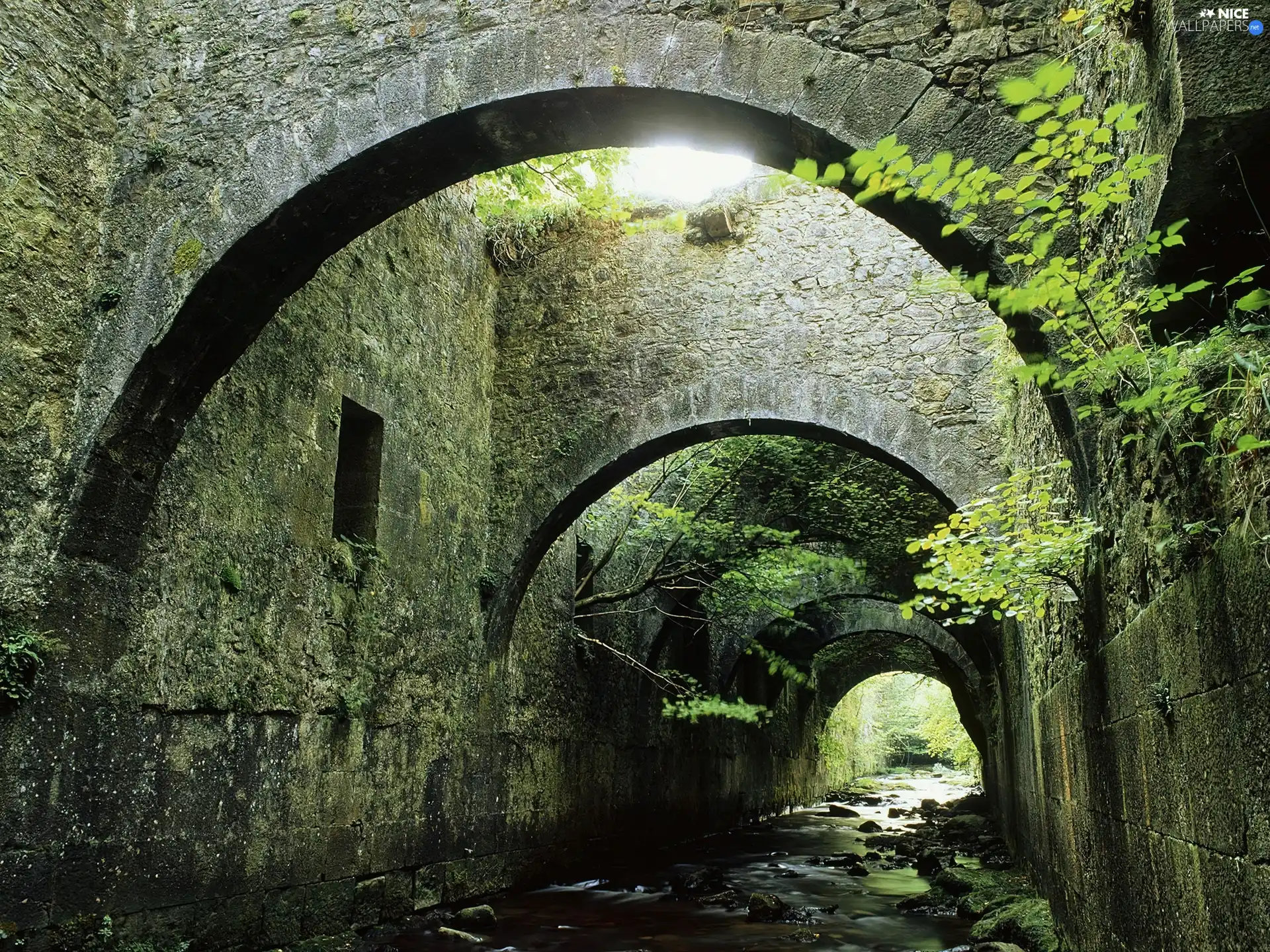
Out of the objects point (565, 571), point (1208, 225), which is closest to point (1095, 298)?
point (1208, 225)

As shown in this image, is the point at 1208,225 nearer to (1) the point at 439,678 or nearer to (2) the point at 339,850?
(2) the point at 339,850

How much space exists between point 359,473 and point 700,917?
4.50 meters

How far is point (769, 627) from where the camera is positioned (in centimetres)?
1511

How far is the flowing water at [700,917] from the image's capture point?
6348mm

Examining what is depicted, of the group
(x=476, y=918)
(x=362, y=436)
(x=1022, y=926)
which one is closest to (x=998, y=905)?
(x=1022, y=926)

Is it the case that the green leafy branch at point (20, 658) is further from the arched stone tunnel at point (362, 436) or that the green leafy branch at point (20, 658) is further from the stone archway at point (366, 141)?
the stone archway at point (366, 141)

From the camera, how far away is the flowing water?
20.8 ft

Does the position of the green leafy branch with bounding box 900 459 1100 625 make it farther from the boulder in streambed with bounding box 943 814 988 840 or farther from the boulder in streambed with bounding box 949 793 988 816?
the boulder in streambed with bounding box 949 793 988 816

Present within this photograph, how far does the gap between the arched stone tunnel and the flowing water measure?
0.61 m

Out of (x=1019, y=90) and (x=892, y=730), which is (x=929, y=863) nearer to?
(x=1019, y=90)

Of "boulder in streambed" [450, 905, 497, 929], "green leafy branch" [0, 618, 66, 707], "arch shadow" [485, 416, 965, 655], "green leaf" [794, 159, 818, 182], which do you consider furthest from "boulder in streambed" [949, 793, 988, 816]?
"green leafy branch" [0, 618, 66, 707]

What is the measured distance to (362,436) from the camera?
6.54 m

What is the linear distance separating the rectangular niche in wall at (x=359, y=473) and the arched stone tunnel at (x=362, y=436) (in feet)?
0.12

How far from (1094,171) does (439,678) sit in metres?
5.47
